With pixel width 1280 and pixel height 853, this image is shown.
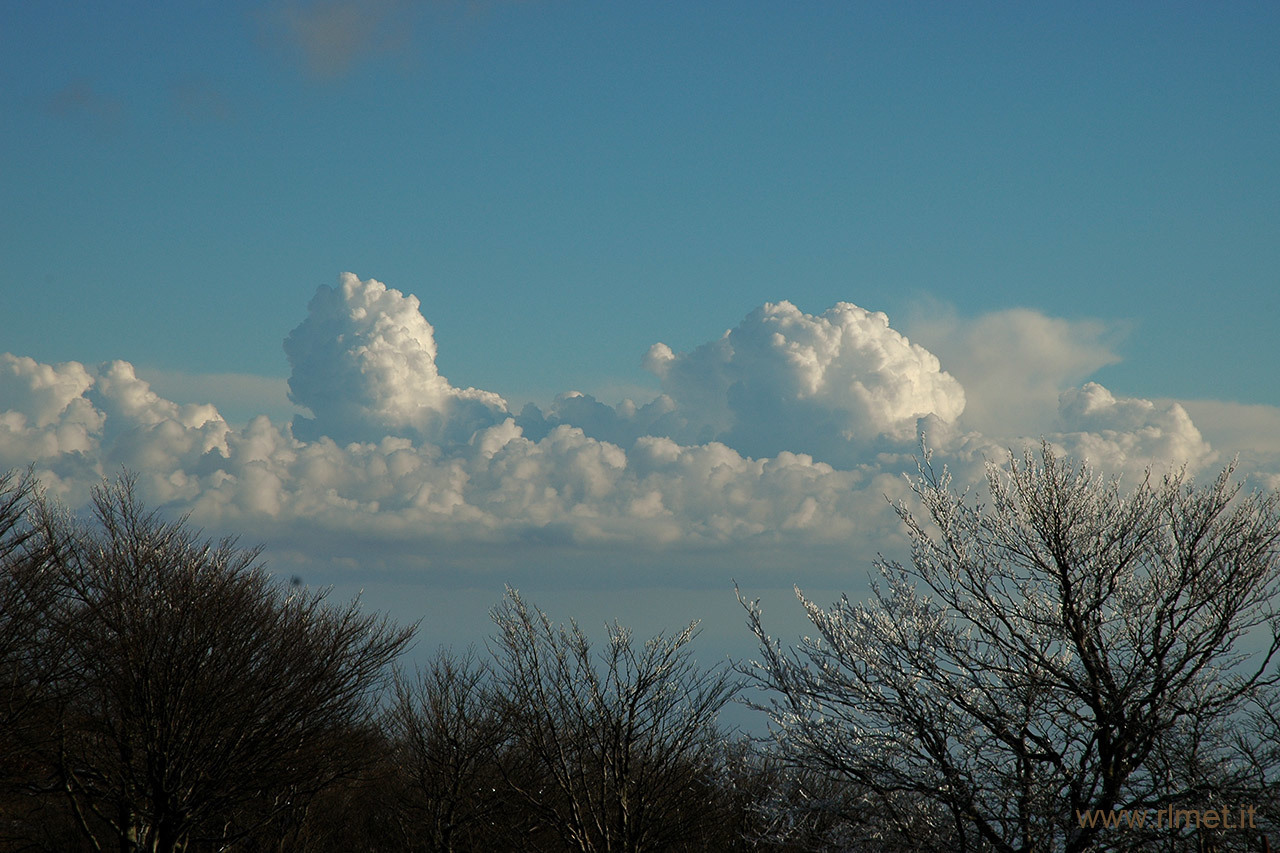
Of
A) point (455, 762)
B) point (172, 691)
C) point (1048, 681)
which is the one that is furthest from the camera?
point (455, 762)

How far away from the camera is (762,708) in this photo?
13633 millimetres

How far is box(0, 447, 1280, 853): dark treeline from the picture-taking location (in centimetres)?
1245

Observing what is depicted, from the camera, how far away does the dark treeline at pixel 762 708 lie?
12.4 m

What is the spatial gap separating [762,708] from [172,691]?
12522 millimetres

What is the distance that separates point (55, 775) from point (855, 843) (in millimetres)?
16441

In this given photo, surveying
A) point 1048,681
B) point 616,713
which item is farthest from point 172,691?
point 1048,681

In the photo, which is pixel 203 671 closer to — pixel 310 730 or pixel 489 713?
pixel 310 730

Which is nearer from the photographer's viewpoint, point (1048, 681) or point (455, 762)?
point (1048, 681)

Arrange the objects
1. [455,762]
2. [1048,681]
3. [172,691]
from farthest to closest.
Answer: [455,762] → [172,691] → [1048,681]

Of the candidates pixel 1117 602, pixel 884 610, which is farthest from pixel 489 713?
pixel 1117 602

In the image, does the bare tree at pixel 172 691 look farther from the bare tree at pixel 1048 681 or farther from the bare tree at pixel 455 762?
the bare tree at pixel 1048 681

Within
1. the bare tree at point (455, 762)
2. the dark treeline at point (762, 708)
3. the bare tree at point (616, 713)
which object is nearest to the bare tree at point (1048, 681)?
the dark treeline at point (762, 708)

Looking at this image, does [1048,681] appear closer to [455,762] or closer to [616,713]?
[616,713]

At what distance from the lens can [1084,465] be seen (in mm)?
14281
